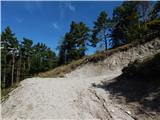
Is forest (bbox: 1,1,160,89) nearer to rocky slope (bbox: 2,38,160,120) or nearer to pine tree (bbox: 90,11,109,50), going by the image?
pine tree (bbox: 90,11,109,50)

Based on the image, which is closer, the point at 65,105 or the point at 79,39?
the point at 65,105

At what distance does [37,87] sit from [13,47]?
3575 cm

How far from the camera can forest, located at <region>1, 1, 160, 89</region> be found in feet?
127

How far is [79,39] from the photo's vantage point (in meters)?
45.3

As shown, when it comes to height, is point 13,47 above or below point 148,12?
below

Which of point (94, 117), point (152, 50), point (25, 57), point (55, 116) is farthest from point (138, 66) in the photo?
point (25, 57)

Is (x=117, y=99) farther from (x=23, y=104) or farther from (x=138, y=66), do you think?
(x=23, y=104)

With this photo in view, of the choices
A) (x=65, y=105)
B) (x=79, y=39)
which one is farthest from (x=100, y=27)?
(x=65, y=105)

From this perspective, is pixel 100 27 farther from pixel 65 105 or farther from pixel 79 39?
pixel 65 105

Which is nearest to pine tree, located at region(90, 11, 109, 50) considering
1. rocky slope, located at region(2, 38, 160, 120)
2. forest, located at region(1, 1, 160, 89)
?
forest, located at region(1, 1, 160, 89)

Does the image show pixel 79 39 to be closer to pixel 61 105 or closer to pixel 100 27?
pixel 100 27

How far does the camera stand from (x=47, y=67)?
50750 millimetres

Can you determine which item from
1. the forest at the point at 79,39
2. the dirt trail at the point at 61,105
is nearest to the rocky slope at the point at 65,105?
the dirt trail at the point at 61,105

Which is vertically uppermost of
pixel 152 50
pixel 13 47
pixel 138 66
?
pixel 13 47
